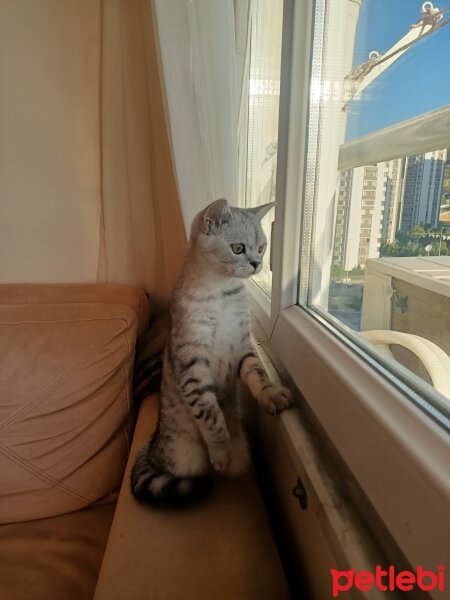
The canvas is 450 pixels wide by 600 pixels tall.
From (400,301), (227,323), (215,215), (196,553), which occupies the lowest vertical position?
(196,553)

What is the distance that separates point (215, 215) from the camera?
90 centimetres

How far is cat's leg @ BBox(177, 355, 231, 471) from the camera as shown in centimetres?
83

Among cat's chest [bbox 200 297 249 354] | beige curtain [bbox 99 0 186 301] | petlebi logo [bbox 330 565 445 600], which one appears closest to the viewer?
petlebi logo [bbox 330 565 445 600]

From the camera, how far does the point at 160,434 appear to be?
94 centimetres

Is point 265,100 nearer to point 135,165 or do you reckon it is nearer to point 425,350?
point 135,165

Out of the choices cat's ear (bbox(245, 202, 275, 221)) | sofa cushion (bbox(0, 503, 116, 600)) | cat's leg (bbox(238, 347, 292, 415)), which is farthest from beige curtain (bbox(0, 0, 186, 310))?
sofa cushion (bbox(0, 503, 116, 600))

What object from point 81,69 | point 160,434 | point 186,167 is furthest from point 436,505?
point 81,69

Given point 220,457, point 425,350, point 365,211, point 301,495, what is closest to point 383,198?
point 365,211

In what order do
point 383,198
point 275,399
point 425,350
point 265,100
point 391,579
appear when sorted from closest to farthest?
point 391,579 → point 425,350 → point 383,198 → point 275,399 → point 265,100

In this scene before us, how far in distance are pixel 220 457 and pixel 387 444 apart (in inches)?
19.7

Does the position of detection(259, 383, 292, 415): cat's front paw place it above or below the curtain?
below

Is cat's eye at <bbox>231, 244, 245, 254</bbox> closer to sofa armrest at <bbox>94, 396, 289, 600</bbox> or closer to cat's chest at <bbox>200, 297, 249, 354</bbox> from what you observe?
cat's chest at <bbox>200, 297, 249, 354</bbox>

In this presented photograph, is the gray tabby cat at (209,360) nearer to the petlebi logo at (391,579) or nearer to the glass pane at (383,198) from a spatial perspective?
the glass pane at (383,198)

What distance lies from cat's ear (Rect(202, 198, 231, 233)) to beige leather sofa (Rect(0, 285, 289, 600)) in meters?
0.43
